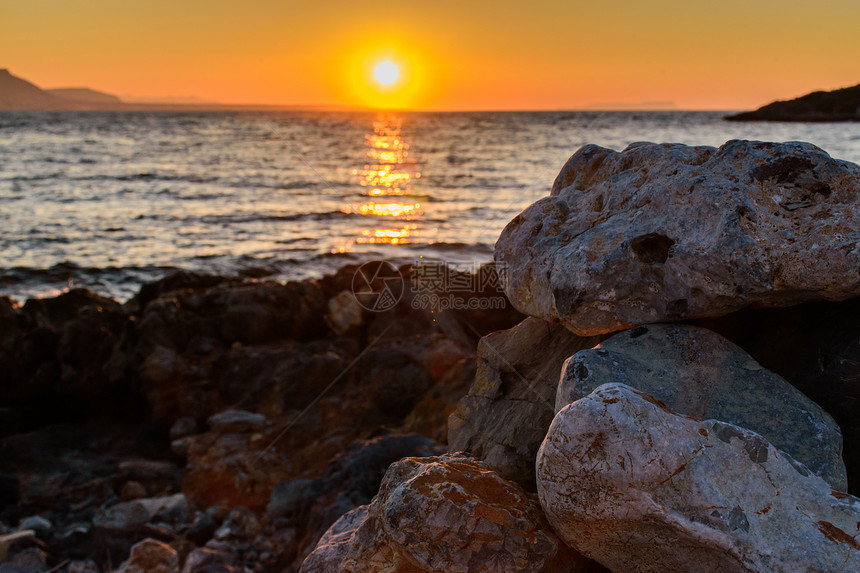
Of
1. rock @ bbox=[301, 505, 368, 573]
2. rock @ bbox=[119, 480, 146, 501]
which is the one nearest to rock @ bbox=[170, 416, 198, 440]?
rock @ bbox=[119, 480, 146, 501]

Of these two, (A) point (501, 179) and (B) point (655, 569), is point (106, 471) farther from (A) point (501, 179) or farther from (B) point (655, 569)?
(A) point (501, 179)

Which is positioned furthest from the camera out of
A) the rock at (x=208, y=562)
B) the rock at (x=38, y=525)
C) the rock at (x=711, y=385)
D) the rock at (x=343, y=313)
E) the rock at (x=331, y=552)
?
the rock at (x=343, y=313)

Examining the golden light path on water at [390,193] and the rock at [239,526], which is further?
the golden light path on water at [390,193]

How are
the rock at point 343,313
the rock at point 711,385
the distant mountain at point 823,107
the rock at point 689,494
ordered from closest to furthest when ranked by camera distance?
the rock at point 689,494, the rock at point 711,385, the rock at point 343,313, the distant mountain at point 823,107

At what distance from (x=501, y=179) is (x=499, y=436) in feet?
89.9

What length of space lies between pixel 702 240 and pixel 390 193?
25.1 metres

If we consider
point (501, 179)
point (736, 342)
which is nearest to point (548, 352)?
point (736, 342)

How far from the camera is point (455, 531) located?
2.60 m

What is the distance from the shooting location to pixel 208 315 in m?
9.18

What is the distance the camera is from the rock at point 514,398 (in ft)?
11.2

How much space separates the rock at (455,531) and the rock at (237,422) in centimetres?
430

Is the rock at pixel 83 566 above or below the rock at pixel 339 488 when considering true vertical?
below
